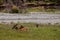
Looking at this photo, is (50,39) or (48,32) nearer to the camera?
(50,39)

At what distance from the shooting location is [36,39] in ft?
31.2

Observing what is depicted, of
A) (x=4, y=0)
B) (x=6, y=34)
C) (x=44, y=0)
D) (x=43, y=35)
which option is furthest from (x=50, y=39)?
(x=44, y=0)

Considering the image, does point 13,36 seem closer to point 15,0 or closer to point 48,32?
point 48,32

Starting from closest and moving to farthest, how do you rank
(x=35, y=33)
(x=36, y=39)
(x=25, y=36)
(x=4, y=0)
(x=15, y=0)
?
(x=36, y=39)
(x=25, y=36)
(x=35, y=33)
(x=15, y=0)
(x=4, y=0)

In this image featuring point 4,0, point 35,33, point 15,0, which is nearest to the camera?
point 35,33

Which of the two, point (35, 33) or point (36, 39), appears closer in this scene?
point (36, 39)

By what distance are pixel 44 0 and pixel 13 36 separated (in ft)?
98.8

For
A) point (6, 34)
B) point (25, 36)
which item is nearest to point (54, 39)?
point (25, 36)

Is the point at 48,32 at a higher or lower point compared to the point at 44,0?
higher

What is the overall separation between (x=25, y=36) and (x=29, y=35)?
290mm

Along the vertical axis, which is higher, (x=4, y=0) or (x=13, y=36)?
(x=13, y=36)

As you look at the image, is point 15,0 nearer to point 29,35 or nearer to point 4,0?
point 4,0

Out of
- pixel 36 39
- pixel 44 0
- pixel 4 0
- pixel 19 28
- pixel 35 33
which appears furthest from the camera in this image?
pixel 44 0

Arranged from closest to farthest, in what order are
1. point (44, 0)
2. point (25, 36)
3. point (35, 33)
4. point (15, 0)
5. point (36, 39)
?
point (36, 39) < point (25, 36) < point (35, 33) < point (15, 0) < point (44, 0)
